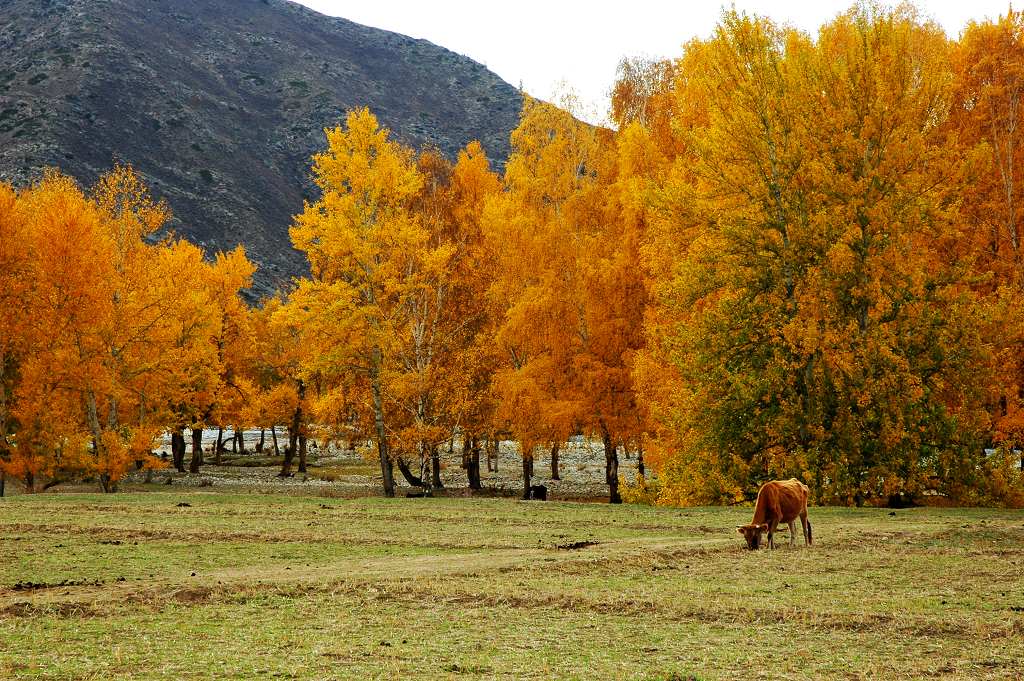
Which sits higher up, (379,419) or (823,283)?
(823,283)

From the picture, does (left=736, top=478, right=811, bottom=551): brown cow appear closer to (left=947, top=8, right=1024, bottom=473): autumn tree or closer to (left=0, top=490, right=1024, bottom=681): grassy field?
(left=0, top=490, right=1024, bottom=681): grassy field

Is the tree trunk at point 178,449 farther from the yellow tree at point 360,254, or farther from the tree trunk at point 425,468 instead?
the yellow tree at point 360,254

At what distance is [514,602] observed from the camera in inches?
452

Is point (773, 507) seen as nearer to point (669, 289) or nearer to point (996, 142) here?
point (669, 289)

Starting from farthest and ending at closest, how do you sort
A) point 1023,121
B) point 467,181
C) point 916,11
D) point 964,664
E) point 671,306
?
point 467,181
point 916,11
point 1023,121
point 671,306
point 964,664

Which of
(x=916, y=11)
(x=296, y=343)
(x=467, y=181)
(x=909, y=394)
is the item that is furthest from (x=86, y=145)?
(x=909, y=394)

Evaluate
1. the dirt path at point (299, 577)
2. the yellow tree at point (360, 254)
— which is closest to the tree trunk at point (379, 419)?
the yellow tree at point (360, 254)

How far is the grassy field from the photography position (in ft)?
27.1

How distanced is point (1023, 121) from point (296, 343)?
4579cm

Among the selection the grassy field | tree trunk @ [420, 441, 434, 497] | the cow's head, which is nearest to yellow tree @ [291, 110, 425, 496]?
tree trunk @ [420, 441, 434, 497]

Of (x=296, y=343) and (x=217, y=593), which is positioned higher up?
(x=296, y=343)

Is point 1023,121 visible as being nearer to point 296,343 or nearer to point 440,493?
point 440,493

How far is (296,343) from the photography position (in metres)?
62.5

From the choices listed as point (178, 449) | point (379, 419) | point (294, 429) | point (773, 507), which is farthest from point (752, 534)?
point (178, 449)
